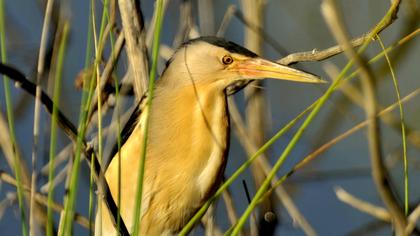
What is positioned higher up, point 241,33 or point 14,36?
point 14,36

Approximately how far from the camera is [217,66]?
137cm

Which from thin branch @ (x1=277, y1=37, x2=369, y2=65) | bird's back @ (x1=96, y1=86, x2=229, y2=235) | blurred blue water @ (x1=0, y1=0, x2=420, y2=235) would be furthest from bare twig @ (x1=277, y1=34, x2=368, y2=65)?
blurred blue water @ (x1=0, y1=0, x2=420, y2=235)

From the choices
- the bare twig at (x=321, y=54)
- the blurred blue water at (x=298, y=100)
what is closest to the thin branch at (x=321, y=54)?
the bare twig at (x=321, y=54)

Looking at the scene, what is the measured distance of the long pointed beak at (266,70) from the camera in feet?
4.02

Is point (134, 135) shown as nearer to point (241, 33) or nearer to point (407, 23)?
point (407, 23)

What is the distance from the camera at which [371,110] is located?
0.62 m

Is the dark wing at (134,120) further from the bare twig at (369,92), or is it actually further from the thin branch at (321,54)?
the bare twig at (369,92)

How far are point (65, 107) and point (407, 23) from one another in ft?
2.38

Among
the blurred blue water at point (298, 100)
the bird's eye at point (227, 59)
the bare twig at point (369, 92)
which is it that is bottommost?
the blurred blue water at point (298, 100)

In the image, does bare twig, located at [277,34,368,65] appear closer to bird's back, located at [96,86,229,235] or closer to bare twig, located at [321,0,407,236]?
bird's back, located at [96,86,229,235]

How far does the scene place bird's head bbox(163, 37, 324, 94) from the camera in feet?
4.26

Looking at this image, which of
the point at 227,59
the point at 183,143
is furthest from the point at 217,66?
the point at 183,143

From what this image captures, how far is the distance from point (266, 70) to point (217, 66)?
0.11 m

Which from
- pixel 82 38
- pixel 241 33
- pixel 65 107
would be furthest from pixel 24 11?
pixel 241 33
